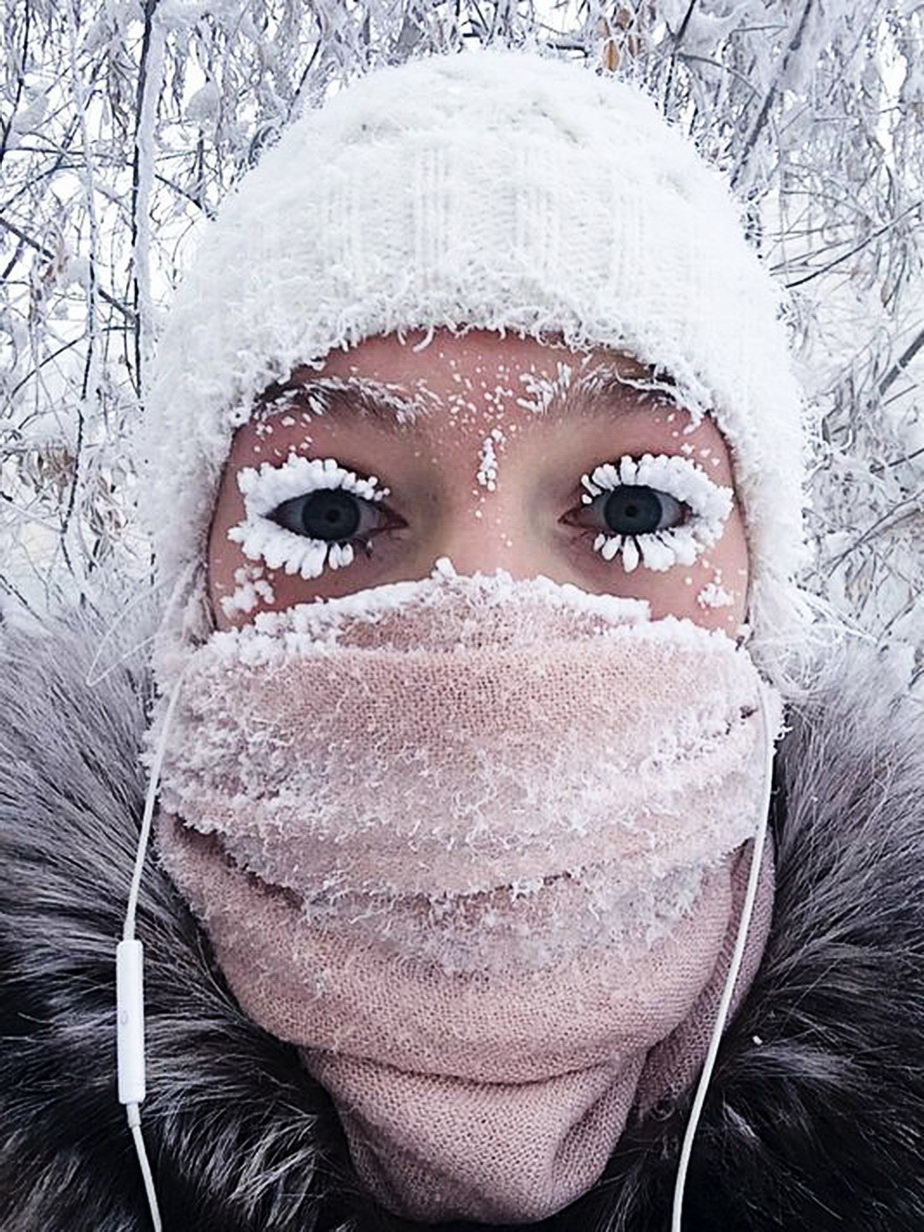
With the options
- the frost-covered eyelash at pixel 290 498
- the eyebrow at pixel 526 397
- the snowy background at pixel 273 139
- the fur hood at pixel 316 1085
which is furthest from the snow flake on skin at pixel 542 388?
the snowy background at pixel 273 139

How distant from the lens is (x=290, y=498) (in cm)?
77

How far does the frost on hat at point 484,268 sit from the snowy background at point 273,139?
0.81 m

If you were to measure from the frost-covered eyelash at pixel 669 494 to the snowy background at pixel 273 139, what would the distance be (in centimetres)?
101

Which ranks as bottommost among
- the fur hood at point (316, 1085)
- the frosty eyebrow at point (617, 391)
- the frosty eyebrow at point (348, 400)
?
the fur hood at point (316, 1085)

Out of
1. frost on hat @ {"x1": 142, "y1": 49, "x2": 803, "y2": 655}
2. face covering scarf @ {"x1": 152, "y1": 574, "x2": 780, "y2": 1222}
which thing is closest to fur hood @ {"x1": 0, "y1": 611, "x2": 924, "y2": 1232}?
face covering scarf @ {"x1": 152, "y1": 574, "x2": 780, "y2": 1222}

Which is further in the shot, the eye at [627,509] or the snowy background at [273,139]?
the snowy background at [273,139]

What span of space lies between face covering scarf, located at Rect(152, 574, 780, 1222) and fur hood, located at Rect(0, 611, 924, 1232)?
1.5 inches

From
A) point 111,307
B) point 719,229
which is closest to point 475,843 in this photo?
point 719,229

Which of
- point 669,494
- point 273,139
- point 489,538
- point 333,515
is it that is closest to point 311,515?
point 333,515

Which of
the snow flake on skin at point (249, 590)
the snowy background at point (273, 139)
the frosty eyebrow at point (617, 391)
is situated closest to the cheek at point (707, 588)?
the frosty eyebrow at point (617, 391)

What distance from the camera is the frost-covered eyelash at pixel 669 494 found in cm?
A: 75

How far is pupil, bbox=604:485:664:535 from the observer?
30.0 inches

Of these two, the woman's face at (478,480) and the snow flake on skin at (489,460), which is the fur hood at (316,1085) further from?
the snow flake on skin at (489,460)

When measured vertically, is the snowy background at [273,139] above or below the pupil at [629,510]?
above
